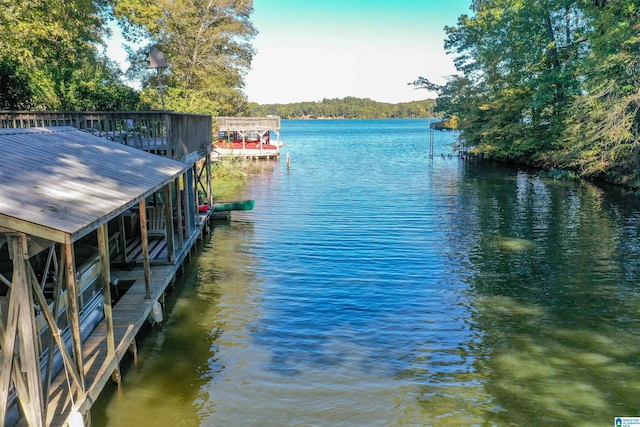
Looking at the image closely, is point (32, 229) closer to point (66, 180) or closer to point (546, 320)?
point (66, 180)

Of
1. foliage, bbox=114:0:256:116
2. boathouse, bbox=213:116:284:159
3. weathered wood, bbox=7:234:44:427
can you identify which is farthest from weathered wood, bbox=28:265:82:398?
boathouse, bbox=213:116:284:159

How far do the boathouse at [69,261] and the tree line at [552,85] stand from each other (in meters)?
22.5

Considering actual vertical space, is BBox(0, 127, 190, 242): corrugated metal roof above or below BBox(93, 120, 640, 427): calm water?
above

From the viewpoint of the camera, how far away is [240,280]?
14.8 meters

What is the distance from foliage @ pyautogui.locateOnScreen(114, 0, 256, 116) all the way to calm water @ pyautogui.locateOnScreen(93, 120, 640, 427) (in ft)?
74.7

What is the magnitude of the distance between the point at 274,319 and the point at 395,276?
4389 mm

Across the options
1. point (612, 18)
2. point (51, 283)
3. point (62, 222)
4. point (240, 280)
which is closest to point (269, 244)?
point (240, 280)

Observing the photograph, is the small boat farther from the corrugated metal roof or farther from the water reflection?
the corrugated metal roof

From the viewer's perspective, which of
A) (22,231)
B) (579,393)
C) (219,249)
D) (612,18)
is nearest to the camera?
(22,231)

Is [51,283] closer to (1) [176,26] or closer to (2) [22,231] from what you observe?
(2) [22,231]

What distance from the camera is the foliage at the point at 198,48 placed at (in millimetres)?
39312

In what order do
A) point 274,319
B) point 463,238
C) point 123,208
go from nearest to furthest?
point 123,208 < point 274,319 < point 463,238

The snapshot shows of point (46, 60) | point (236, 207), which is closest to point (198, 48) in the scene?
point (46, 60)

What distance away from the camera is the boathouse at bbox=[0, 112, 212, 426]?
5.71 meters
